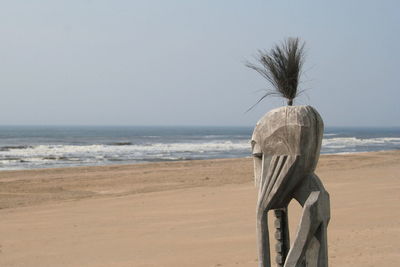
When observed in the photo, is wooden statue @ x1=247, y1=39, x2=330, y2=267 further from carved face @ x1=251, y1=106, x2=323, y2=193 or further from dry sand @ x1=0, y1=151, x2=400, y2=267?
dry sand @ x1=0, y1=151, x2=400, y2=267

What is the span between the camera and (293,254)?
13.1 ft

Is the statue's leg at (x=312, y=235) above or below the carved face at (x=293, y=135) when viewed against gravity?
below

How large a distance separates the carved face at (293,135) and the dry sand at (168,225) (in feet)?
13.3

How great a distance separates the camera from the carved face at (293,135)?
3.88 metres

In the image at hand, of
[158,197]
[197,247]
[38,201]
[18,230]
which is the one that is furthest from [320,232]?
[38,201]

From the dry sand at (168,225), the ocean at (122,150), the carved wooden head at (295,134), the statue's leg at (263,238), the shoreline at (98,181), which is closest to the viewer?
the carved wooden head at (295,134)

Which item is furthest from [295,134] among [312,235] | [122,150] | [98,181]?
[122,150]

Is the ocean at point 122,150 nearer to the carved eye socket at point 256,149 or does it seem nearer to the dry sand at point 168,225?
the dry sand at point 168,225

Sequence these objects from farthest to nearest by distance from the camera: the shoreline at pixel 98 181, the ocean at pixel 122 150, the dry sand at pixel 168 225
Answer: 1. the ocean at pixel 122 150
2. the shoreline at pixel 98 181
3. the dry sand at pixel 168 225

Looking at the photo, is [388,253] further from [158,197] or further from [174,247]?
[158,197]

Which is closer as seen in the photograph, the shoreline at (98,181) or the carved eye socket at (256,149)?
the carved eye socket at (256,149)

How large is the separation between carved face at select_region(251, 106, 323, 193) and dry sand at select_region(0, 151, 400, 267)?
13.3 feet

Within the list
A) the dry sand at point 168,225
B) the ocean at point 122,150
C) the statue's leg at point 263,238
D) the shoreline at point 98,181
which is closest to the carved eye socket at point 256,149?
the statue's leg at point 263,238

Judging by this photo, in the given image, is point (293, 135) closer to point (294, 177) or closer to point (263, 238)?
point (294, 177)
